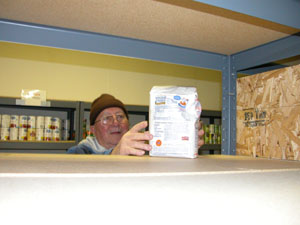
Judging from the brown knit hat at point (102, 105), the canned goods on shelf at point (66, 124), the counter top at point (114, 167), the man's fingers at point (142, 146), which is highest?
the brown knit hat at point (102, 105)

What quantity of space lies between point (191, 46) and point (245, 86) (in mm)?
281

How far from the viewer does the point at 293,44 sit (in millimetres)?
1045

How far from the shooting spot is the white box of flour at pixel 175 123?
2.65 feet

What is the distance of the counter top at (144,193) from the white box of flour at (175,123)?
0.23 meters

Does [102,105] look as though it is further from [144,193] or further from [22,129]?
[144,193]

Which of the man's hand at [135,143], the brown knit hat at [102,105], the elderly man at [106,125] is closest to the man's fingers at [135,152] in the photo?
the man's hand at [135,143]

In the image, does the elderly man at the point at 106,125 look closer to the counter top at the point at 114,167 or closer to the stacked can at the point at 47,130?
the stacked can at the point at 47,130

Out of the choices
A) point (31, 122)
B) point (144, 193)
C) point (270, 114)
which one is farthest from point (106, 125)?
point (144, 193)

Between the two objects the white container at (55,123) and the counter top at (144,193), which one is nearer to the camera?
the counter top at (144,193)

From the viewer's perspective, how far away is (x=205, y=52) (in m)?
1.26

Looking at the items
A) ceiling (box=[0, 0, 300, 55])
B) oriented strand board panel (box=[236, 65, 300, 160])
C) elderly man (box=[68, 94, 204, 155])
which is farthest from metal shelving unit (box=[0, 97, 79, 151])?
oriented strand board panel (box=[236, 65, 300, 160])

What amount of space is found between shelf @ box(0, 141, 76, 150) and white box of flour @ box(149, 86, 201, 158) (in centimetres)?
258

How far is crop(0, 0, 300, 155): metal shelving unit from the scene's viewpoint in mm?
807

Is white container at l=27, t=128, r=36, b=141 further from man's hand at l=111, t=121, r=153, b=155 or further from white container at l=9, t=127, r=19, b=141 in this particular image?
man's hand at l=111, t=121, r=153, b=155
